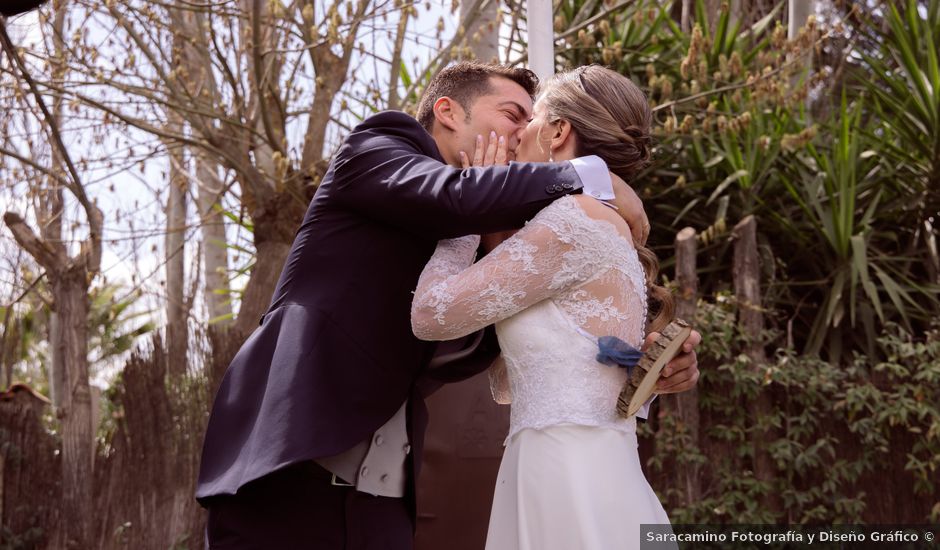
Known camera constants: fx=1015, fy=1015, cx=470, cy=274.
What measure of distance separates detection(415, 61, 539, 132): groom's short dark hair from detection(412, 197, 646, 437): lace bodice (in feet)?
2.37

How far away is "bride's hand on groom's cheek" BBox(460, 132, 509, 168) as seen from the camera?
9.13 ft

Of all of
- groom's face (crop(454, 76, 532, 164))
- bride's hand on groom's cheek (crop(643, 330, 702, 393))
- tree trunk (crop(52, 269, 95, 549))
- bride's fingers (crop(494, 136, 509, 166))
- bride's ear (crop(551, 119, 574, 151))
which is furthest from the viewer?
tree trunk (crop(52, 269, 95, 549))

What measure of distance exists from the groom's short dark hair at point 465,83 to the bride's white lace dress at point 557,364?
2.40 ft

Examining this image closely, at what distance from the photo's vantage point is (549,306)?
238 centimetres

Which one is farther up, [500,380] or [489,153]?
[489,153]

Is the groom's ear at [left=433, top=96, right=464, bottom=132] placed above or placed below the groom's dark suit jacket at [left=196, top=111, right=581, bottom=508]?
above

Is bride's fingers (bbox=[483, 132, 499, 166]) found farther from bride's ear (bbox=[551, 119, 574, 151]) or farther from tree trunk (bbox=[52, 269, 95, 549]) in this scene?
tree trunk (bbox=[52, 269, 95, 549])

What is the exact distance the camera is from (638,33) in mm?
8445

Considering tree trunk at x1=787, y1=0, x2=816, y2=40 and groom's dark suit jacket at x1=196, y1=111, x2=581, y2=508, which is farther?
tree trunk at x1=787, y1=0, x2=816, y2=40

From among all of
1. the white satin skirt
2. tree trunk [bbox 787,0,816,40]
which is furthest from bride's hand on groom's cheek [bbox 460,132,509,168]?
tree trunk [bbox 787,0,816,40]

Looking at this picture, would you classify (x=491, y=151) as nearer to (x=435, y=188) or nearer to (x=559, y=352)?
(x=435, y=188)

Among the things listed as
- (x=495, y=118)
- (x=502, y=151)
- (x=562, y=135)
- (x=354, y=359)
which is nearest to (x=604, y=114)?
(x=562, y=135)

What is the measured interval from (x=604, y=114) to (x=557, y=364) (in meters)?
0.66

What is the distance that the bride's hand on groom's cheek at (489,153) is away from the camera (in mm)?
2783
